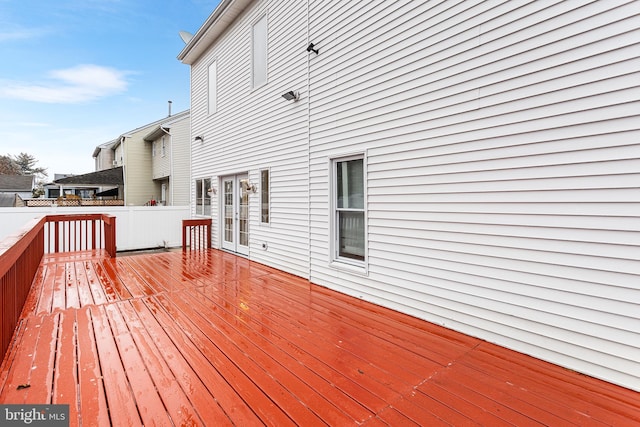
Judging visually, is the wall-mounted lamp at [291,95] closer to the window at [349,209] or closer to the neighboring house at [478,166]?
the neighboring house at [478,166]

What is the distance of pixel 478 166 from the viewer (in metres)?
2.73

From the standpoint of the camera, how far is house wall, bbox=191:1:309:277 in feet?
16.3

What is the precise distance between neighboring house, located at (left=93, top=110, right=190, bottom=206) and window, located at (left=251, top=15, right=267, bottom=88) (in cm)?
884

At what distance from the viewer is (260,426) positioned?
166cm

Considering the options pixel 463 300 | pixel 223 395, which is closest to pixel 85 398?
pixel 223 395

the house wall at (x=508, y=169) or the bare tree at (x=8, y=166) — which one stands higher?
the bare tree at (x=8, y=166)

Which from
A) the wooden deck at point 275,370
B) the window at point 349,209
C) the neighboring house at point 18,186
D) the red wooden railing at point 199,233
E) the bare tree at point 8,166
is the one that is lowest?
the wooden deck at point 275,370

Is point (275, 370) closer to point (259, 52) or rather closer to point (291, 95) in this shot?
point (291, 95)

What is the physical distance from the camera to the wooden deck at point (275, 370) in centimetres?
178

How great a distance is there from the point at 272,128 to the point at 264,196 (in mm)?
1318

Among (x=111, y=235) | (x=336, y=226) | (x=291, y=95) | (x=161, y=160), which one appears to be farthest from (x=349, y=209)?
(x=161, y=160)

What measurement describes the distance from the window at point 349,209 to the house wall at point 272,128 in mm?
661

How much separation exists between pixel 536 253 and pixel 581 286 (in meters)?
0.35

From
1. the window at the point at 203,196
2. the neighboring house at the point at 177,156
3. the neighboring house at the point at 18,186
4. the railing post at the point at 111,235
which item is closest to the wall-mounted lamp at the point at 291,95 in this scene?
the window at the point at 203,196
